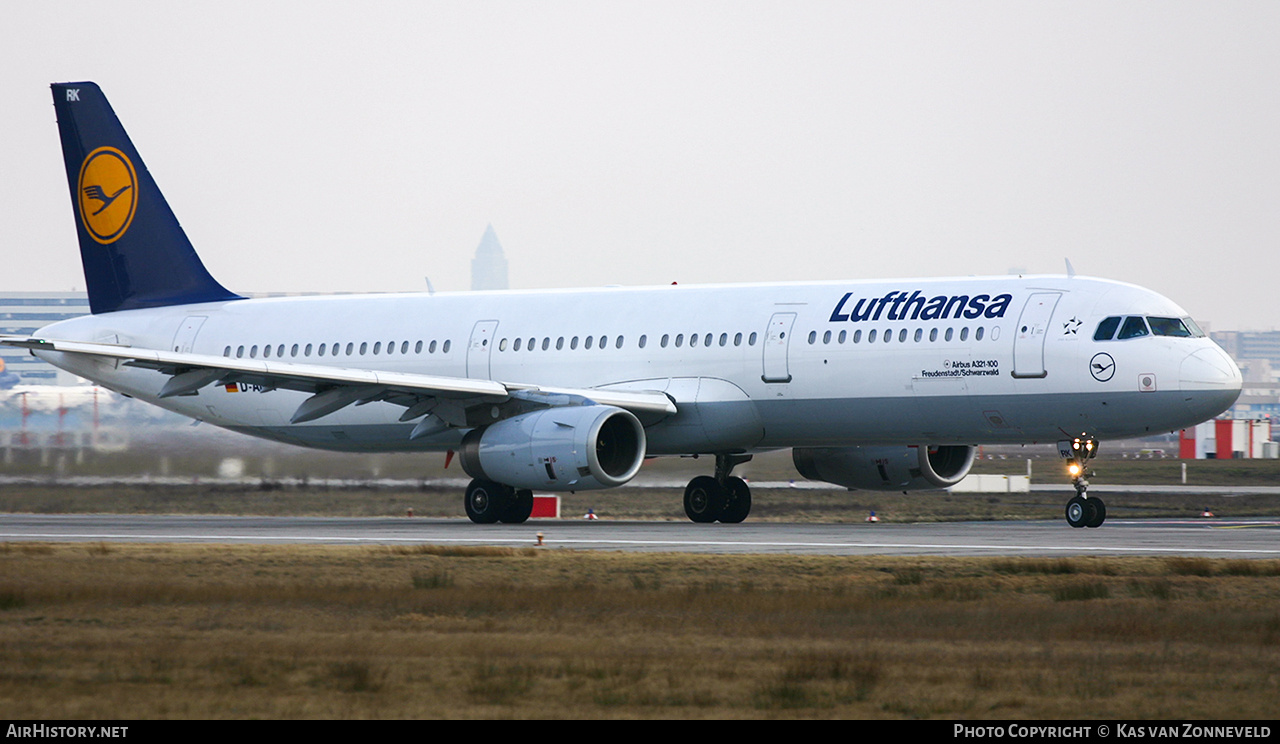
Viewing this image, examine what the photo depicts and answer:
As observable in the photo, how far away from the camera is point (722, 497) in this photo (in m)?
32.3

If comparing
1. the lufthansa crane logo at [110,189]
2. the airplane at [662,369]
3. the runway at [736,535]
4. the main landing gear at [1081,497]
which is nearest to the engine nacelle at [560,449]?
the airplane at [662,369]

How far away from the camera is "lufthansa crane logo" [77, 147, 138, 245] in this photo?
36469 mm

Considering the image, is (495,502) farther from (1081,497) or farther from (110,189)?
(110,189)

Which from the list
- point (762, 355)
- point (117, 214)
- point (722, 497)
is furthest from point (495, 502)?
point (117, 214)

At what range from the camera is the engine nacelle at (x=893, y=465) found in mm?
31453

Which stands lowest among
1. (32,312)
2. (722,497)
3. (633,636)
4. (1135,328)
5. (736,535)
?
(722,497)

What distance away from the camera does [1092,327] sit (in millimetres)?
26828

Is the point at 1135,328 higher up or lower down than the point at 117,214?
lower down

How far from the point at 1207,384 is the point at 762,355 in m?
7.61

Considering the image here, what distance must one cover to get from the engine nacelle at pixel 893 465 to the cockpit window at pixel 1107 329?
497 centimetres

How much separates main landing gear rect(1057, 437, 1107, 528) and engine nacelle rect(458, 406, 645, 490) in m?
7.24

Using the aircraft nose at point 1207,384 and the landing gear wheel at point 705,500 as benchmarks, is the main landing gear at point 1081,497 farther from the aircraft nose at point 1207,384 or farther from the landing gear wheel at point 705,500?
the landing gear wheel at point 705,500

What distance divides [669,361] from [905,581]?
1329 cm

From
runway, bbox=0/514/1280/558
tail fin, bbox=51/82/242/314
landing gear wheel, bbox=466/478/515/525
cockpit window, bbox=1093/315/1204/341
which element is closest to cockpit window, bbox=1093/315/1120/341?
cockpit window, bbox=1093/315/1204/341
